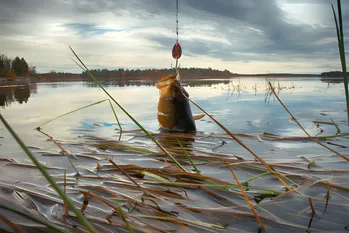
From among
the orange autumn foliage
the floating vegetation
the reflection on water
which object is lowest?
the floating vegetation

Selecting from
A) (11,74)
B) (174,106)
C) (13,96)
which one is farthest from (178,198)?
(11,74)

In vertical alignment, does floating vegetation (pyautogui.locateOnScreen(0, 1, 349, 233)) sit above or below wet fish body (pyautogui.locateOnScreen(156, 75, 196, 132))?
below

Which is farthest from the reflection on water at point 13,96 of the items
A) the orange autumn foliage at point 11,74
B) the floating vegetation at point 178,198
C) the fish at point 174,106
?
the orange autumn foliage at point 11,74

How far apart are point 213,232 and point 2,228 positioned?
0.87 meters

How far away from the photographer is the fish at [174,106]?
13.7ft

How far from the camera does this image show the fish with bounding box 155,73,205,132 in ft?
13.7

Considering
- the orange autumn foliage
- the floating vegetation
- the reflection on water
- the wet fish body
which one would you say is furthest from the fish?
the orange autumn foliage

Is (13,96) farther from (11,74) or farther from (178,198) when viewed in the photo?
(11,74)

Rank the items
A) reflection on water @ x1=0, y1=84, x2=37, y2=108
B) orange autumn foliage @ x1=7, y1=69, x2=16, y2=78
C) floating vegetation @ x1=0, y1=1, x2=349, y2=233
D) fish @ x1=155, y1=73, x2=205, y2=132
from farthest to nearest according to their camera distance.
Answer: orange autumn foliage @ x1=7, y1=69, x2=16, y2=78 → reflection on water @ x1=0, y1=84, x2=37, y2=108 → fish @ x1=155, y1=73, x2=205, y2=132 → floating vegetation @ x1=0, y1=1, x2=349, y2=233

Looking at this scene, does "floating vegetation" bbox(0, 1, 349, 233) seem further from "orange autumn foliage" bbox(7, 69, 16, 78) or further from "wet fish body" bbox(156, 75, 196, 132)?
"orange autumn foliage" bbox(7, 69, 16, 78)

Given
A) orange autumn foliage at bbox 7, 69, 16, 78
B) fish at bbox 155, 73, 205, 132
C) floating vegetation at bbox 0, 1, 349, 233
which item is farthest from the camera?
orange autumn foliage at bbox 7, 69, 16, 78

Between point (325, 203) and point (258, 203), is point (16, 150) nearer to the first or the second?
point (258, 203)

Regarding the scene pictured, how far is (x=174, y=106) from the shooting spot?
13.9 feet

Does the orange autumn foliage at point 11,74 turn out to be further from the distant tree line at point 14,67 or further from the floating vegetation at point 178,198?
the floating vegetation at point 178,198
